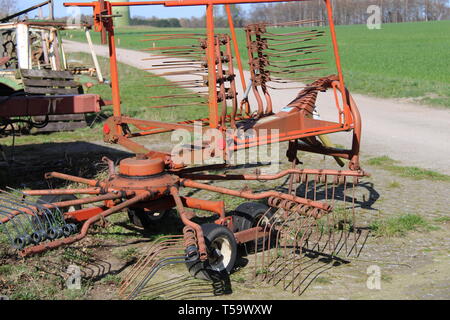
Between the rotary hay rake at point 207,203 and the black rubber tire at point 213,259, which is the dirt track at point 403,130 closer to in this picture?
the rotary hay rake at point 207,203

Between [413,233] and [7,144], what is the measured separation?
29.4 feet

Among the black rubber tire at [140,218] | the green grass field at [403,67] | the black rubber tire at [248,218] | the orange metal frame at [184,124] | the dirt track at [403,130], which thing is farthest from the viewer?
the green grass field at [403,67]

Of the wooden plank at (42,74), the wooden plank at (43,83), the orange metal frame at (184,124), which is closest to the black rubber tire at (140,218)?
the orange metal frame at (184,124)

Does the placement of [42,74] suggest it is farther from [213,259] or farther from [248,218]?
[213,259]

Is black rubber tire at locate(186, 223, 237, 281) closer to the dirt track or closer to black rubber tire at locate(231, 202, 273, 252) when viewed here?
black rubber tire at locate(231, 202, 273, 252)

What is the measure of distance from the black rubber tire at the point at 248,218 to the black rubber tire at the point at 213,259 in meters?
0.58

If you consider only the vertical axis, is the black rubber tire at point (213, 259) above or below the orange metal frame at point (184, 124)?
below

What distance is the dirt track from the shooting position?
10.3 m

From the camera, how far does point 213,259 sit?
502 cm

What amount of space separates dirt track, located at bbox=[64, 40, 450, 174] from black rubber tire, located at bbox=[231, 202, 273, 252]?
4.42 meters

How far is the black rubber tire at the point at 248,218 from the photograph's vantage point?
18.8ft

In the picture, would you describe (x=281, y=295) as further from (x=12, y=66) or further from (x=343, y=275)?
(x=12, y=66)

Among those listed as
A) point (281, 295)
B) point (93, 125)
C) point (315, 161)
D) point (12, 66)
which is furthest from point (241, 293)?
point (93, 125)

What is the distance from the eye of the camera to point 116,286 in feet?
16.2
